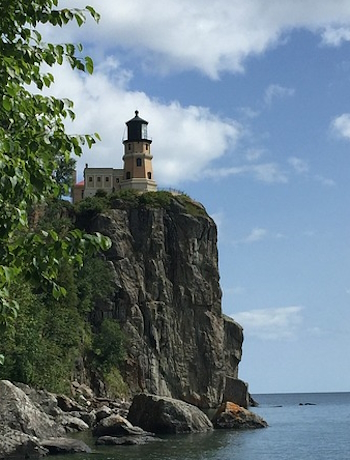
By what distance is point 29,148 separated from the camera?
11.2 metres

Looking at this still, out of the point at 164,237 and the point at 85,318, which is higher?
the point at 164,237

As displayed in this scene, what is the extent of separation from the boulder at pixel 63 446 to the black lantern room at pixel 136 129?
96.1 meters

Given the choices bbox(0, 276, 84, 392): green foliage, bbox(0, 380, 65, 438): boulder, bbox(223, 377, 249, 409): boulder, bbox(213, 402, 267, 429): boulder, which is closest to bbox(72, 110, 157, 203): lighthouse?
bbox(223, 377, 249, 409): boulder

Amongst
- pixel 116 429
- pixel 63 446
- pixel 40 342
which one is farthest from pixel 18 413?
pixel 40 342

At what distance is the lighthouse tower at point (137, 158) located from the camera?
13388 cm

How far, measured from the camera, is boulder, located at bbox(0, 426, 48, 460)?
40.8 metres

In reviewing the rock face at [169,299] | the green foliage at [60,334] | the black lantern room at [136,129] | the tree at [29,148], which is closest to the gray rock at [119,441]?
the green foliage at [60,334]

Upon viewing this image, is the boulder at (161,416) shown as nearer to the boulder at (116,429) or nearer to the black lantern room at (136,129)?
the boulder at (116,429)

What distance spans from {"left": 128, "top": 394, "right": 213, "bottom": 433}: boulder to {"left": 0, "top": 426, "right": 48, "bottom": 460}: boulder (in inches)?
743

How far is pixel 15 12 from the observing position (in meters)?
11.8

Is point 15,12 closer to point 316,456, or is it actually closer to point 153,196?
point 316,456

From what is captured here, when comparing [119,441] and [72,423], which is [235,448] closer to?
[119,441]

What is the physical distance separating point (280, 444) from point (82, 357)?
129 feet

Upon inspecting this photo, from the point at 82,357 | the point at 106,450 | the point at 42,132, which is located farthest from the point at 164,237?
the point at 42,132
